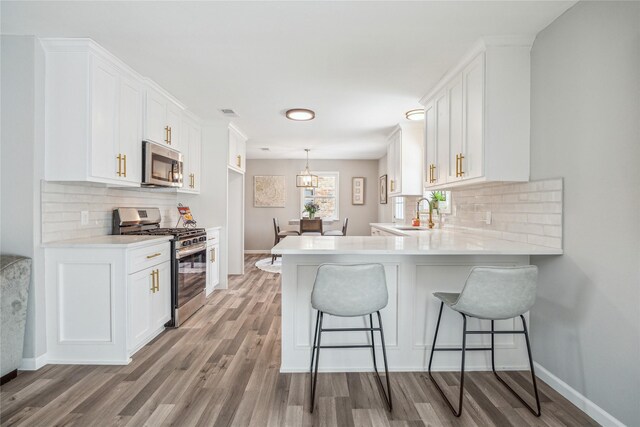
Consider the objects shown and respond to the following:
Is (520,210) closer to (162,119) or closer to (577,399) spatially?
(577,399)

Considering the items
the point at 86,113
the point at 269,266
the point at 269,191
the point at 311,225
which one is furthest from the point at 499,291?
the point at 269,191

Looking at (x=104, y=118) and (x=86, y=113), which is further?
(x=104, y=118)

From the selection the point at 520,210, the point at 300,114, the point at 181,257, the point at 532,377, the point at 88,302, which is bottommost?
the point at 532,377

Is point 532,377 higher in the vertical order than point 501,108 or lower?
lower

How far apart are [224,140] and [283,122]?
35.6 inches

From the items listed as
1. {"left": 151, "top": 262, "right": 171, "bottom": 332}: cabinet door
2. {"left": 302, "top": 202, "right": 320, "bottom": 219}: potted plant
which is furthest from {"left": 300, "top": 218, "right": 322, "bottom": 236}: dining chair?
{"left": 151, "top": 262, "right": 171, "bottom": 332}: cabinet door

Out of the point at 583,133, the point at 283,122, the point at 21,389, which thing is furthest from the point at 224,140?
the point at 583,133

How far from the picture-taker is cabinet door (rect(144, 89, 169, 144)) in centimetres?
331

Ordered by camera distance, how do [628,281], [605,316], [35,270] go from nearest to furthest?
1. [628,281]
2. [605,316]
3. [35,270]

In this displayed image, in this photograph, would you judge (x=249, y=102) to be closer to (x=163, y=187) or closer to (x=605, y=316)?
(x=163, y=187)

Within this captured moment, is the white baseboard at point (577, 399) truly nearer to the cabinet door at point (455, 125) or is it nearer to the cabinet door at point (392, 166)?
the cabinet door at point (455, 125)

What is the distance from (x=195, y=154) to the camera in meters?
4.63

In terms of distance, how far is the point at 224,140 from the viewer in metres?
4.89

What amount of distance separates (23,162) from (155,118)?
1287mm
